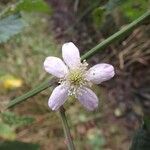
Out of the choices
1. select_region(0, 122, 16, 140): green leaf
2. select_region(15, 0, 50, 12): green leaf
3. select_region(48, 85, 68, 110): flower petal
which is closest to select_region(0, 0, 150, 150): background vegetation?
select_region(0, 122, 16, 140): green leaf

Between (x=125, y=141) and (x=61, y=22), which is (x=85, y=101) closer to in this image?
(x=125, y=141)

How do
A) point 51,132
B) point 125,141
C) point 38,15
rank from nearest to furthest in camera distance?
point 125,141 → point 51,132 → point 38,15

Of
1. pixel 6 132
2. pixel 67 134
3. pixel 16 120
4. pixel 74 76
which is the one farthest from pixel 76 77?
pixel 6 132

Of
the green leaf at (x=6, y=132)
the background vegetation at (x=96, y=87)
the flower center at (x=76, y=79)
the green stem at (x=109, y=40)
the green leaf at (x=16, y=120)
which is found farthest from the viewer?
the background vegetation at (x=96, y=87)

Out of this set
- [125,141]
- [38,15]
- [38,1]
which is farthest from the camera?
[38,15]

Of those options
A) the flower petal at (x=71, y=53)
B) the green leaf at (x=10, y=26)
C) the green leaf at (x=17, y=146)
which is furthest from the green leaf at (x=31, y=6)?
the green leaf at (x=17, y=146)

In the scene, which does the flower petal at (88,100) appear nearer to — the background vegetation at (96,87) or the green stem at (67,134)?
the green stem at (67,134)

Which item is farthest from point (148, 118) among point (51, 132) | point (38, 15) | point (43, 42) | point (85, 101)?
point (38, 15)

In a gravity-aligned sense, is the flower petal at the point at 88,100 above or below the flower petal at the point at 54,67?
below
